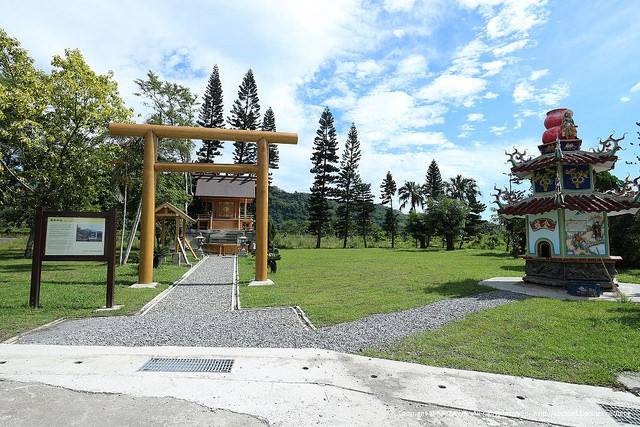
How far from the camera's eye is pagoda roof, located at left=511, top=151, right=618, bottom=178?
34.2ft

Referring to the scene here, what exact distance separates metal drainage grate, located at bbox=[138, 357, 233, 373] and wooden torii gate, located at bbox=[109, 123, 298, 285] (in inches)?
269

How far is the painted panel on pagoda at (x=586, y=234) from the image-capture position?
10320 millimetres

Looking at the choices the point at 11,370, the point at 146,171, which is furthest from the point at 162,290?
the point at 11,370

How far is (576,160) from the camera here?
10.5 metres

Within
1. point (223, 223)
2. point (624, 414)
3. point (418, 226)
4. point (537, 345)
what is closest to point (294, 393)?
point (624, 414)

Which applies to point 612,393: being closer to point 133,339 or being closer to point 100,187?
point 133,339

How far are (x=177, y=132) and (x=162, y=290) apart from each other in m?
4.86

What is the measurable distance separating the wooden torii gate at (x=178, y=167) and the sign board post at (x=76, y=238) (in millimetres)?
2697

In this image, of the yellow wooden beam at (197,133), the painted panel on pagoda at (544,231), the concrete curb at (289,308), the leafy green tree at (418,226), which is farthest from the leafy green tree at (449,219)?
the concrete curb at (289,308)

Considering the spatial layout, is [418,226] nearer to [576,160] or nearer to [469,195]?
[469,195]

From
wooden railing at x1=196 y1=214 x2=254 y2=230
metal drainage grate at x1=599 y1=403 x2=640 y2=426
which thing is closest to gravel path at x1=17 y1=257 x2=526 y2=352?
metal drainage grate at x1=599 y1=403 x2=640 y2=426

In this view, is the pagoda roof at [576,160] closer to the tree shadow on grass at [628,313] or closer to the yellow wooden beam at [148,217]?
the tree shadow on grass at [628,313]

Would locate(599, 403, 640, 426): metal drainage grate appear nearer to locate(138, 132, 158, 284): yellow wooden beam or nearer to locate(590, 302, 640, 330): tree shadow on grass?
locate(590, 302, 640, 330): tree shadow on grass

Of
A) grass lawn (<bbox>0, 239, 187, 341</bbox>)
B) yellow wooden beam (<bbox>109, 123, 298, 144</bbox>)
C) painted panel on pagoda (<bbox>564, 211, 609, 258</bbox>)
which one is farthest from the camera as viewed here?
yellow wooden beam (<bbox>109, 123, 298, 144</bbox>)
